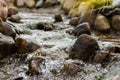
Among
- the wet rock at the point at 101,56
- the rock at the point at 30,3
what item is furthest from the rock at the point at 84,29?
the rock at the point at 30,3

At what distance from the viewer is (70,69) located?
5285 millimetres

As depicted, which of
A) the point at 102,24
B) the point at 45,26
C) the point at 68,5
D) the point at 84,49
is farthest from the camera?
the point at 68,5

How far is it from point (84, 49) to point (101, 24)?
101 inches

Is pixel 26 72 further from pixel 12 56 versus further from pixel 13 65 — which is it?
pixel 12 56

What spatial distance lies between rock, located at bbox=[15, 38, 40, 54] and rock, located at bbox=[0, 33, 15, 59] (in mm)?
Result: 134

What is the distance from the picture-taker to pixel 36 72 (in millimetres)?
5297

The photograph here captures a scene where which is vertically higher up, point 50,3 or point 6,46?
point 6,46

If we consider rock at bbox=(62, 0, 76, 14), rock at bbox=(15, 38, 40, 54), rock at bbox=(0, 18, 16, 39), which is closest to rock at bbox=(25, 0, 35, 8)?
rock at bbox=(62, 0, 76, 14)

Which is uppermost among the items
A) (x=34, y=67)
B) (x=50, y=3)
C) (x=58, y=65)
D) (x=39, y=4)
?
(x=34, y=67)

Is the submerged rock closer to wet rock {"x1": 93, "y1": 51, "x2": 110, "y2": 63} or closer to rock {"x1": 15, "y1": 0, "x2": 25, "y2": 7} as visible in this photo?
wet rock {"x1": 93, "y1": 51, "x2": 110, "y2": 63}

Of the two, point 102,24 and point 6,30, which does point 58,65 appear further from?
point 102,24

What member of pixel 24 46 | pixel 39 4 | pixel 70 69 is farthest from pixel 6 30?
pixel 39 4

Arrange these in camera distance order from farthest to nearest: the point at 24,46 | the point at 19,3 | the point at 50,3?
the point at 19,3 < the point at 50,3 < the point at 24,46

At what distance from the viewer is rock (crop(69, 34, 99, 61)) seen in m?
5.99
